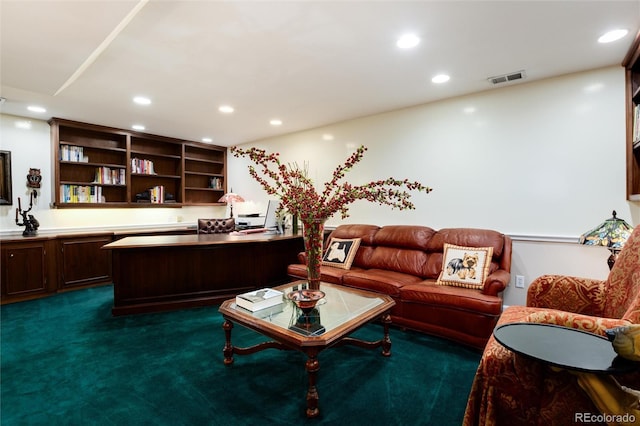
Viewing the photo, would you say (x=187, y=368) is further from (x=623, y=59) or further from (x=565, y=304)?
(x=623, y=59)

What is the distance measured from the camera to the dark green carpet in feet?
5.55

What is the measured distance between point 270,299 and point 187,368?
2.62ft

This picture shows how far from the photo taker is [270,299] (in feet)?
7.07

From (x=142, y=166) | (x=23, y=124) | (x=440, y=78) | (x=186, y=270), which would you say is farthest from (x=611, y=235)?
(x=23, y=124)

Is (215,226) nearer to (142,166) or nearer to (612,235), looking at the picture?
(142,166)

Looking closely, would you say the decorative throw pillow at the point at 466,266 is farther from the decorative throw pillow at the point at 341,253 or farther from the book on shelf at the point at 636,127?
the book on shelf at the point at 636,127

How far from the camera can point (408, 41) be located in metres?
2.25

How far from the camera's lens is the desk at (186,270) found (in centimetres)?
331

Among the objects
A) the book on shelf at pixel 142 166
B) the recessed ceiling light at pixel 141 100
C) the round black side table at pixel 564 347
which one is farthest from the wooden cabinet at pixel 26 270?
the round black side table at pixel 564 347

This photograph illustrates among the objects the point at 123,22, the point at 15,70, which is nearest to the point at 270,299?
the point at 123,22

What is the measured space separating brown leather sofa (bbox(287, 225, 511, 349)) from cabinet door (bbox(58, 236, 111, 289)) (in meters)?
3.00

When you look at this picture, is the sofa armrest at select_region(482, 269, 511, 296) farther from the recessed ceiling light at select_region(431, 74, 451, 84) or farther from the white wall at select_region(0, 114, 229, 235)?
the white wall at select_region(0, 114, 229, 235)

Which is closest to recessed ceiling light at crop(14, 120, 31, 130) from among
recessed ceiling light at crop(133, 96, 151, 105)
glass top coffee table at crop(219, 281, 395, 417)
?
recessed ceiling light at crop(133, 96, 151, 105)

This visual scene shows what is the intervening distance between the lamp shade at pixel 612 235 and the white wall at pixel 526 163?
681 millimetres
